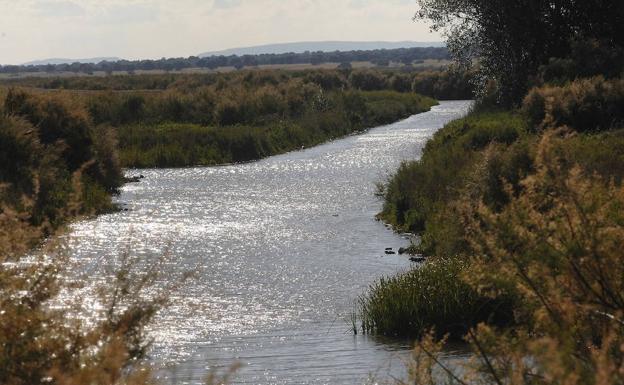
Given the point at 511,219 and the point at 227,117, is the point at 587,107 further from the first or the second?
the point at 227,117

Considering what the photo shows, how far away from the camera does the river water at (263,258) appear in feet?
43.5

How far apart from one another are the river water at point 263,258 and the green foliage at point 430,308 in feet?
1.41

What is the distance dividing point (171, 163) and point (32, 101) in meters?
10.2

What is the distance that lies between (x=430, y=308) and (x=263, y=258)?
6904 millimetres

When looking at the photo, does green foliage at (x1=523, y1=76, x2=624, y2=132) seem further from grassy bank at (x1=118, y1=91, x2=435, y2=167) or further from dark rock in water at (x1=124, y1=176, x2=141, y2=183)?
grassy bank at (x1=118, y1=91, x2=435, y2=167)

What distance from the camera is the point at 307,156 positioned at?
43.5m

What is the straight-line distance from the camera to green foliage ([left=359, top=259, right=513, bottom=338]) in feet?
47.2

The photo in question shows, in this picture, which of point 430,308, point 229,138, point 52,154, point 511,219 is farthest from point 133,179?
point 511,219

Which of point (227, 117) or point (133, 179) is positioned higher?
point (133, 179)

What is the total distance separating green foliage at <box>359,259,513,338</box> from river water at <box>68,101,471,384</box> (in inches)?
16.9

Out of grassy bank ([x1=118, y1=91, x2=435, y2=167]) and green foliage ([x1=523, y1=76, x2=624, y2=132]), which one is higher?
green foliage ([x1=523, y1=76, x2=624, y2=132])

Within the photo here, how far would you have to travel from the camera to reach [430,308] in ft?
47.4

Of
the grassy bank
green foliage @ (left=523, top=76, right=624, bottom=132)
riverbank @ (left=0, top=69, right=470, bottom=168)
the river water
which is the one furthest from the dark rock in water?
green foliage @ (left=523, top=76, right=624, bottom=132)

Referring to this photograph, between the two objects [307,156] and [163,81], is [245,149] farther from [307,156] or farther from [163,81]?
[163,81]
